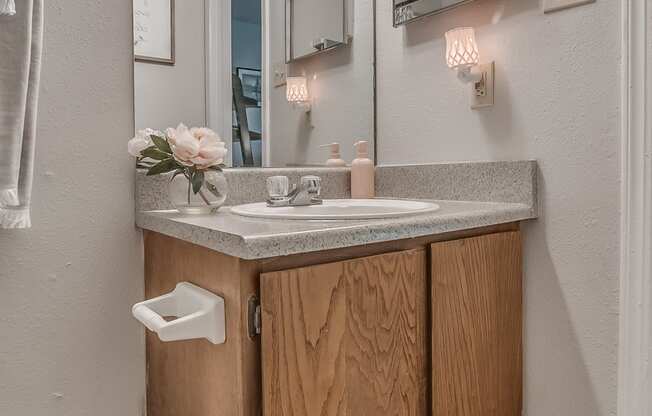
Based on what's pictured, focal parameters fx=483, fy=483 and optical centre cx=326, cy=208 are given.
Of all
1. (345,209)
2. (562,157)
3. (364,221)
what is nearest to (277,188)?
(345,209)

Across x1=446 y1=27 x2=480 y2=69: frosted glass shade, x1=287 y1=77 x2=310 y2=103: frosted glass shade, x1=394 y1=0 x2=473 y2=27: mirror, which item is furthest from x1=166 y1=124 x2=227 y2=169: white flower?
x1=394 y1=0 x2=473 y2=27: mirror

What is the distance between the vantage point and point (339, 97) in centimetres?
148

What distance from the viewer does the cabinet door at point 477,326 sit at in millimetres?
866

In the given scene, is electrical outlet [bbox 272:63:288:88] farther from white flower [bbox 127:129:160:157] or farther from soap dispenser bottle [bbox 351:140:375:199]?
white flower [bbox 127:129:160:157]

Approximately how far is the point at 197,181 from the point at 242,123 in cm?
35

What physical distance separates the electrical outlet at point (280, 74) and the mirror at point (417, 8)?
344 millimetres

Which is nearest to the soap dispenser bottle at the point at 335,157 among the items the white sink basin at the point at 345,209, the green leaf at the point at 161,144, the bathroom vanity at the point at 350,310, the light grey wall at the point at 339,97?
the light grey wall at the point at 339,97

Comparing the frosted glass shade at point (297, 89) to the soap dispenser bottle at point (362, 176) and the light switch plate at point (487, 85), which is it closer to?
the soap dispenser bottle at point (362, 176)

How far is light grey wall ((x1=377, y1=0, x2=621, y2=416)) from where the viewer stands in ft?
3.07

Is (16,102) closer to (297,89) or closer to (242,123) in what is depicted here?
(242,123)

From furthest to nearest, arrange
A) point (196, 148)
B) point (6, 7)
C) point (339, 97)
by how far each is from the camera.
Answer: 1. point (339, 97)
2. point (196, 148)
3. point (6, 7)

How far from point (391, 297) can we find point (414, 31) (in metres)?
0.85

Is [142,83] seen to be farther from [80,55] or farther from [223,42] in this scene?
[223,42]

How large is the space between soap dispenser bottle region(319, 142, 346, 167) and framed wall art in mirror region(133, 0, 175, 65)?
529 millimetres
